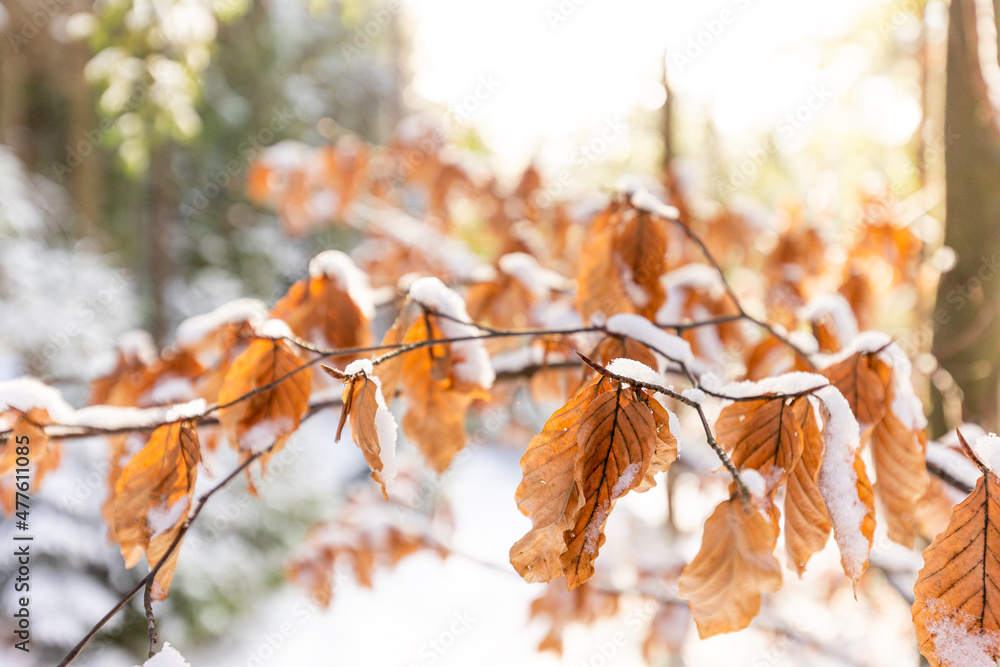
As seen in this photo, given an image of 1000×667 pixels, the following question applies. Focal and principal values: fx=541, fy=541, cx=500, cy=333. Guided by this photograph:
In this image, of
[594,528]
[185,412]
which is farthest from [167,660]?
[594,528]

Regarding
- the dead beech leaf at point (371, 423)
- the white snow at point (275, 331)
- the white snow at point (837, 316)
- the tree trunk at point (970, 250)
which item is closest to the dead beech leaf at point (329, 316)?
the white snow at point (275, 331)

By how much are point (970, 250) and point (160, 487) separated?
1.64 m

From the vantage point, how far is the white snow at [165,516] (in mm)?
706

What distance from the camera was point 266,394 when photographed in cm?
81

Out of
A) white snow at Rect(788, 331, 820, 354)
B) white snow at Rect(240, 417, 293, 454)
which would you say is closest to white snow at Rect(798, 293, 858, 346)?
white snow at Rect(788, 331, 820, 354)

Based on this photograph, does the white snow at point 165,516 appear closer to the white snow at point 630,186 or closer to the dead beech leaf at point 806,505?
the dead beech leaf at point 806,505

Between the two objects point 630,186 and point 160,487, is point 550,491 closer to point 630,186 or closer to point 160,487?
point 160,487

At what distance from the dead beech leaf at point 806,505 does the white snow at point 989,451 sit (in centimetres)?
14

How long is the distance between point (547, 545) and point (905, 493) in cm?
50

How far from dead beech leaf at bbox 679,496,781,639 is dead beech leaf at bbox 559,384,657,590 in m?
0.10

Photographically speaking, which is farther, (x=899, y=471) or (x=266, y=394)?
(x=266, y=394)

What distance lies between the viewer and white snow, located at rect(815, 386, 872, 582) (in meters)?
0.55

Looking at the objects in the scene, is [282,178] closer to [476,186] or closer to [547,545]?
[476,186]

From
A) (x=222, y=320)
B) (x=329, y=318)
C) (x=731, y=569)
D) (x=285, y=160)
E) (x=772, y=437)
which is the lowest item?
(x=731, y=569)
